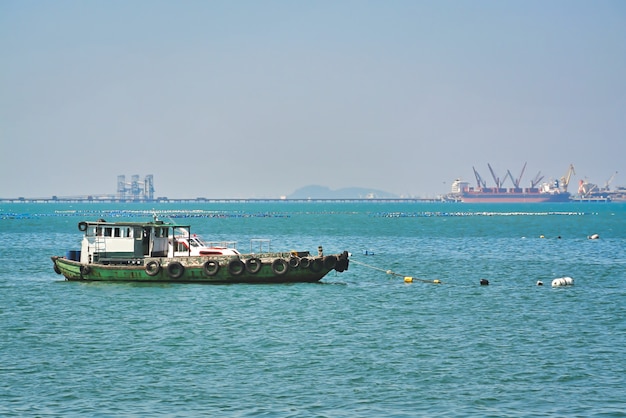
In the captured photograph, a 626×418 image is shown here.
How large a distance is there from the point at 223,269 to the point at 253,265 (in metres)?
1.91

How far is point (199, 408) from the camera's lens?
27094 millimetres

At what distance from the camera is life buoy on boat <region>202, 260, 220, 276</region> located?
57.5 m

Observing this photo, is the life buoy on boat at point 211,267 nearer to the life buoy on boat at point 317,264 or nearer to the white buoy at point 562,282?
the life buoy on boat at point 317,264

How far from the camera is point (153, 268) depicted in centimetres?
5747

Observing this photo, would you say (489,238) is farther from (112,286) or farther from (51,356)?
(51,356)

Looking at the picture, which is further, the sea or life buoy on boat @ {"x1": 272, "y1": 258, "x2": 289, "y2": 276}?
life buoy on boat @ {"x1": 272, "y1": 258, "x2": 289, "y2": 276}

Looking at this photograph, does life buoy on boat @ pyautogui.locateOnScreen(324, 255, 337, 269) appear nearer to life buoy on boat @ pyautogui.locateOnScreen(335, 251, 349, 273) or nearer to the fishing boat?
the fishing boat

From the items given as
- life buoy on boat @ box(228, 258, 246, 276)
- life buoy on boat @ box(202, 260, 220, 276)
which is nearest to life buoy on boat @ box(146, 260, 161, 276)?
life buoy on boat @ box(202, 260, 220, 276)

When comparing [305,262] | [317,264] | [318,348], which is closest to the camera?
[318,348]

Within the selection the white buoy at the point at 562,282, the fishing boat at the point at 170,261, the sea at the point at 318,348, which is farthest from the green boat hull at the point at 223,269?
the white buoy at the point at 562,282

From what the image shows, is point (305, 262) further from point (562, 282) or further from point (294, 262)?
point (562, 282)

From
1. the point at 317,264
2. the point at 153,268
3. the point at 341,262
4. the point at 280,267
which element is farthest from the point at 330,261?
the point at 153,268

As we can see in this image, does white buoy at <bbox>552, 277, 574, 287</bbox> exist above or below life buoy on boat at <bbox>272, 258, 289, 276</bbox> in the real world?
below

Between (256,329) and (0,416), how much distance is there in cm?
1670
